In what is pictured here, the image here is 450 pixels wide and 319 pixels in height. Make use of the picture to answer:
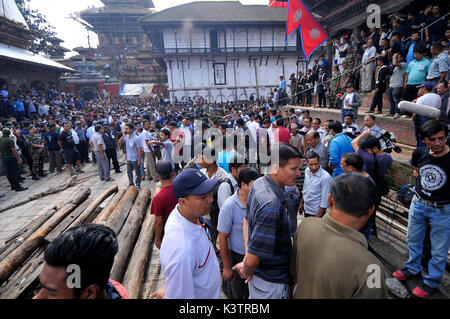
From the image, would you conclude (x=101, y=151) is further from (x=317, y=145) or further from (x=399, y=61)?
(x=399, y=61)

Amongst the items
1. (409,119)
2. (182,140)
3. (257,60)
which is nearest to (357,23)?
(409,119)

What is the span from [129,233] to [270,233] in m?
3.40

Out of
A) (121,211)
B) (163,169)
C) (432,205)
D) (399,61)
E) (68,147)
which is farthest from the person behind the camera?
(68,147)

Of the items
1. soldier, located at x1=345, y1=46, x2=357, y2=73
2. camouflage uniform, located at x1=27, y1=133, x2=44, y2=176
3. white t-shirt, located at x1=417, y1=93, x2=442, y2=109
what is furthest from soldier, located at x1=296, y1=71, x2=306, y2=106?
camouflage uniform, located at x1=27, y1=133, x2=44, y2=176

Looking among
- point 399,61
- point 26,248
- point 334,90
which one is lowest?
point 26,248

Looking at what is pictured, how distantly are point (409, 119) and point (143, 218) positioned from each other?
742cm

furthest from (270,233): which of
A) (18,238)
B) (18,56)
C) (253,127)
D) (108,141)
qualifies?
(18,56)

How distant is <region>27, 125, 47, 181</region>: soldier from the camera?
9273 millimetres

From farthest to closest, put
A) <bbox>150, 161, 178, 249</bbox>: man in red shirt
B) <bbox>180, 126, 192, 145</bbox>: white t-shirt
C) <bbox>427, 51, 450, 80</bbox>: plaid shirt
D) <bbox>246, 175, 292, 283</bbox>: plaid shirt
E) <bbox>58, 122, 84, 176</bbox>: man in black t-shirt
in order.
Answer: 1. <bbox>58, 122, 84, 176</bbox>: man in black t-shirt
2. <bbox>180, 126, 192, 145</bbox>: white t-shirt
3. <bbox>427, 51, 450, 80</bbox>: plaid shirt
4. <bbox>150, 161, 178, 249</bbox>: man in red shirt
5. <bbox>246, 175, 292, 283</bbox>: plaid shirt

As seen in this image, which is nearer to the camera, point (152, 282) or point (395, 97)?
point (152, 282)

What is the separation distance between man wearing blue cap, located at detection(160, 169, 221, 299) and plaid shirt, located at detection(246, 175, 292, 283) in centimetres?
38

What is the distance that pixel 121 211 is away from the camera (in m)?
5.05

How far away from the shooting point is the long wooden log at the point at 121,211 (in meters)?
4.52

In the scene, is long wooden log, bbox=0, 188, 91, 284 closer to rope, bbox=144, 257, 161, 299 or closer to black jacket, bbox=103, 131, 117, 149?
rope, bbox=144, 257, 161, 299
